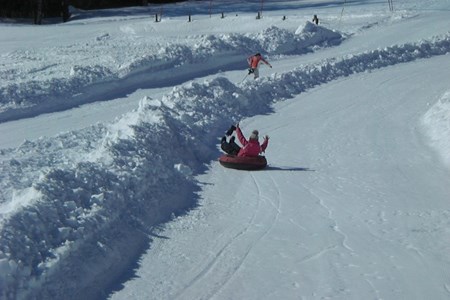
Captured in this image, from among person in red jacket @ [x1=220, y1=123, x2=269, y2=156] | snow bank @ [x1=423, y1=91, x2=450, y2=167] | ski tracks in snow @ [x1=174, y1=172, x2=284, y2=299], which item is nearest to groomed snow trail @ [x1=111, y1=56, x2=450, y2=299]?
ski tracks in snow @ [x1=174, y1=172, x2=284, y2=299]

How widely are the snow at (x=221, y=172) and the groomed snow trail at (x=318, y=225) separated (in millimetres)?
36

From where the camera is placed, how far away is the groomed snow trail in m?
9.55

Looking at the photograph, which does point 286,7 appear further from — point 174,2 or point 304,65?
point 304,65

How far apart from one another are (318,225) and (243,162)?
355cm

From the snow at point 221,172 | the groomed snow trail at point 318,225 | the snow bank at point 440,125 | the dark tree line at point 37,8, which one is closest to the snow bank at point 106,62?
the snow at point 221,172

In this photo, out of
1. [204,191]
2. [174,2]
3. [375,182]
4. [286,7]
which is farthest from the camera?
[174,2]

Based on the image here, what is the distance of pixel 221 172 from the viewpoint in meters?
15.1

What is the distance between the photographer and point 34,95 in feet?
70.2

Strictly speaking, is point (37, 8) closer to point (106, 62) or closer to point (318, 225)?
point (106, 62)

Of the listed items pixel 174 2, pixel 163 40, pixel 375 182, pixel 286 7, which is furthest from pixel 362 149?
pixel 174 2

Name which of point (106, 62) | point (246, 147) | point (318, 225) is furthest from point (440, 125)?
point (106, 62)

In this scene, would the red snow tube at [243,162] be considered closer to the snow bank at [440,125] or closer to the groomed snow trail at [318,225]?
the groomed snow trail at [318,225]

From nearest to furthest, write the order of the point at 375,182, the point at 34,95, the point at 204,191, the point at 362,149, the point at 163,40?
1. the point at 204,191
2. the point at 375,182
3. the point at 362,149
4. the point at 34,95
5. the point at 163,40

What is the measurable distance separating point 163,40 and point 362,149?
16.6 meters
